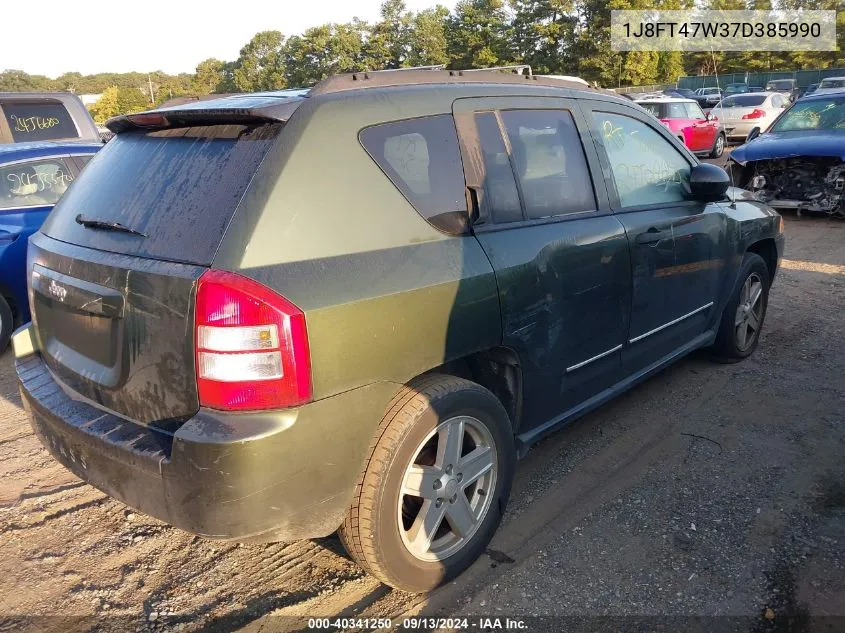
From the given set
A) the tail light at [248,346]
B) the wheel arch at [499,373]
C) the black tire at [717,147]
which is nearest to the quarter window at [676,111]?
the black tire at [717,147]

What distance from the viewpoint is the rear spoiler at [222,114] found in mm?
2328

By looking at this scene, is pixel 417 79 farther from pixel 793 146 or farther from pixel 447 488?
pixel 793 146

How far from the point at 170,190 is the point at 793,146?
31.1ft

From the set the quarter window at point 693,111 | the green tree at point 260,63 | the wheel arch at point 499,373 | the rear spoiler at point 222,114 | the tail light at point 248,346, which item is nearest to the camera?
the tail light at point 248,346

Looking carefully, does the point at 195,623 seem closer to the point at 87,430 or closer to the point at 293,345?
the point at 87,430

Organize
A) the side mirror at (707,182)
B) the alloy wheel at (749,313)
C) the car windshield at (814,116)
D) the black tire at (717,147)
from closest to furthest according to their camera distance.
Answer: the side mirror at (707,182)
the alloy wheel at (749,313)
the car windshield at (814,116)
the black tire at (717,147)

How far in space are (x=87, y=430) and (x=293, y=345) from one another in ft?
2.98

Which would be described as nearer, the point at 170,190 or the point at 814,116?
the point at 170,190

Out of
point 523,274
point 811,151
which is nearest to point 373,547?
point 523,274

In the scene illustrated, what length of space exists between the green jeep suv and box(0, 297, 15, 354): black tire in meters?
2.86

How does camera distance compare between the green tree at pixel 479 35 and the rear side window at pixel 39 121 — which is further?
the green tree at pixel 479 35

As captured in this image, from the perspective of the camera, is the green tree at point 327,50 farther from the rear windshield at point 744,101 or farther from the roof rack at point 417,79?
the roof rack at point 417,79

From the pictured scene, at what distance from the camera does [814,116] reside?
33.5 feet

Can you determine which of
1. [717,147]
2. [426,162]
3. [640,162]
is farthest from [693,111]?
[426,162]
